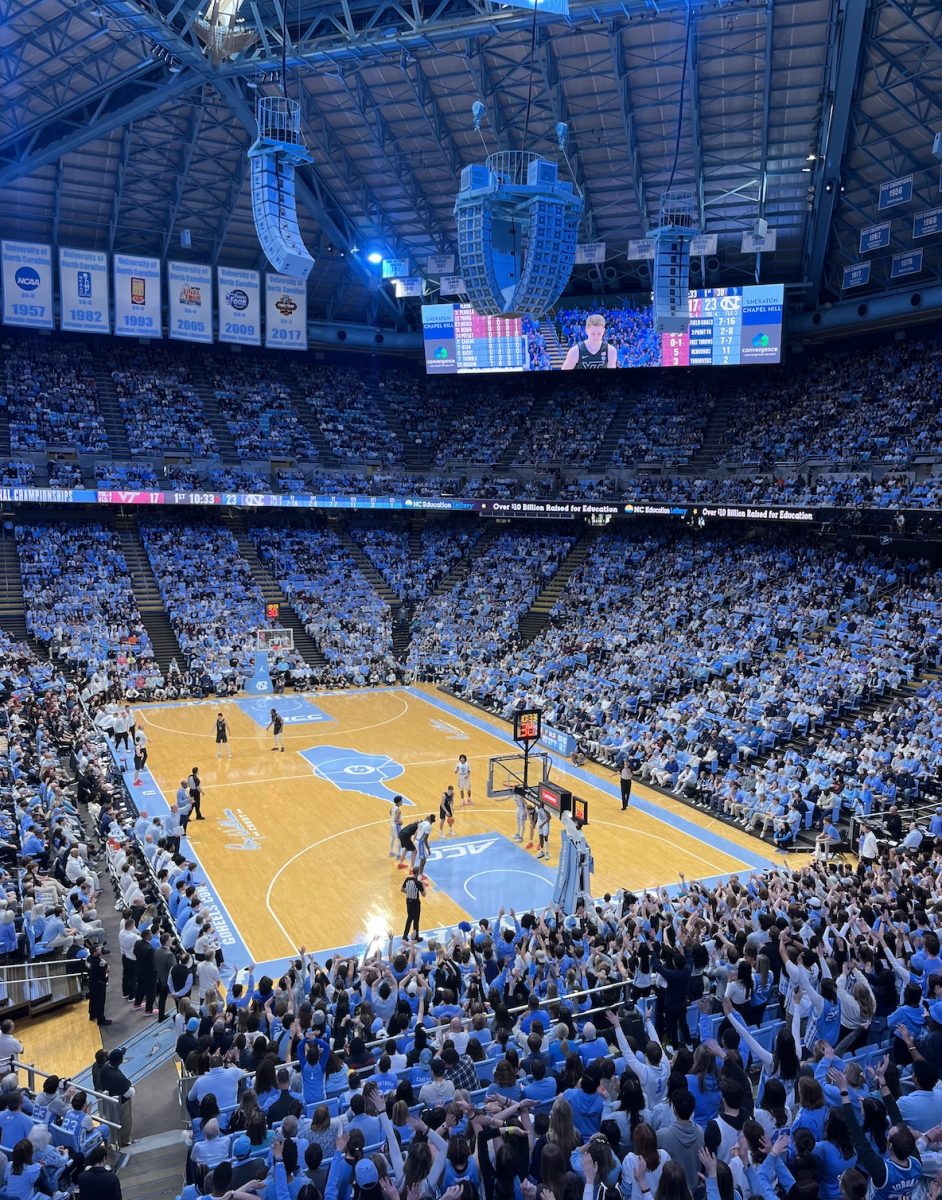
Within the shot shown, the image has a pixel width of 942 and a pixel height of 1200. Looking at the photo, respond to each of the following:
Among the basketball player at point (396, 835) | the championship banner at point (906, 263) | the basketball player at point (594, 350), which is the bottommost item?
the basketball player at point (396, 835)

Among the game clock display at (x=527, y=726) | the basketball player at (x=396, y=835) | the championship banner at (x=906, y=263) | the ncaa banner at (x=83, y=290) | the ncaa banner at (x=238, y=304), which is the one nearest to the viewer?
the basketball player at (x=396, y=835)

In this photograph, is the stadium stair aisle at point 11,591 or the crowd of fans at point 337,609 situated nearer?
the stadium stair aisle at point 11,591

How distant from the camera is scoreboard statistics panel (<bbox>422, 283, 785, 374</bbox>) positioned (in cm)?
4112

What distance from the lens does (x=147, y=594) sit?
43.0 m

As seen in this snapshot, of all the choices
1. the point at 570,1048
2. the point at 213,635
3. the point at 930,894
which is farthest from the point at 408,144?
the point at 570,1048

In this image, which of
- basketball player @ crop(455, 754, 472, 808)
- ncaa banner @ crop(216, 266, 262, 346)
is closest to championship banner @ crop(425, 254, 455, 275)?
ncaa banner @ crop(216, 266, 262, 346)

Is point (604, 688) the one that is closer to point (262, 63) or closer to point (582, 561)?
point (582, 561)

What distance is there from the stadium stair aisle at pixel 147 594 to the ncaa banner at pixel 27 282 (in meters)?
9.97

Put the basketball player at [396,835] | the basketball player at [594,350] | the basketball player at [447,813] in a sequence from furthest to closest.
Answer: the basketball player at [594,350] → the basketball player at [447,813] → the basketball player at [396,835]

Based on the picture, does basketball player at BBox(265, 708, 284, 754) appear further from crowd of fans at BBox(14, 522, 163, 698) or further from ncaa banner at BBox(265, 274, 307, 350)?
ncaa banner at BBox(265, 274, 307, 350)

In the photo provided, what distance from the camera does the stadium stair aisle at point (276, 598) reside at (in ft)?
141

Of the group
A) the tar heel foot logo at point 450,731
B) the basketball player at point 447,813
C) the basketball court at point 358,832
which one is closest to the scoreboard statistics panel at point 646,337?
the tar heel foot logo at point 450,731

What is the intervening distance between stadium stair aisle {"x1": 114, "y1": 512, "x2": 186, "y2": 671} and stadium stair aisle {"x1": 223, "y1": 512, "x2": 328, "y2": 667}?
→ 4.83 m

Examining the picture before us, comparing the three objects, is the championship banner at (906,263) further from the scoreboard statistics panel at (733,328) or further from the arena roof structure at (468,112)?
the scoreboard statistics panel at (733,328)
